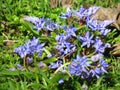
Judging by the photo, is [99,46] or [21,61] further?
[21,61]

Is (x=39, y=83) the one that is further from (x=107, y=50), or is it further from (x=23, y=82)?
(x=107, y=50)

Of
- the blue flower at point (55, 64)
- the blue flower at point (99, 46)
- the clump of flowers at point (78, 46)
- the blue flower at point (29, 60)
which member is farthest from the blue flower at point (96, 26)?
the blue flower at point (29, 60)

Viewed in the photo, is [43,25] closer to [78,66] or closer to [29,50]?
[29,50]

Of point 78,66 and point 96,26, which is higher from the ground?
point 96,26

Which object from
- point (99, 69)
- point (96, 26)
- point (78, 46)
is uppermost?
point (96, 26)

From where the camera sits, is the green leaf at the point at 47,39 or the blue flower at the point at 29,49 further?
the green leaf at the point at 47,39

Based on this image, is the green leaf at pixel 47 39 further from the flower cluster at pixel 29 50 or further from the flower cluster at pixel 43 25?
the flower cluster at pixel 29 50

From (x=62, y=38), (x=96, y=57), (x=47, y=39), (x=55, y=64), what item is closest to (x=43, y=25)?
(x=47, y=39)

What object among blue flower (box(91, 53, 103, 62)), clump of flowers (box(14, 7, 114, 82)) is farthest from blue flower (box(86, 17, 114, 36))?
blue flower (box(91, 53, 103, 62))

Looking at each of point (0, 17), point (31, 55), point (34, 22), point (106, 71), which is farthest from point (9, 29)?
point (106, 71)
